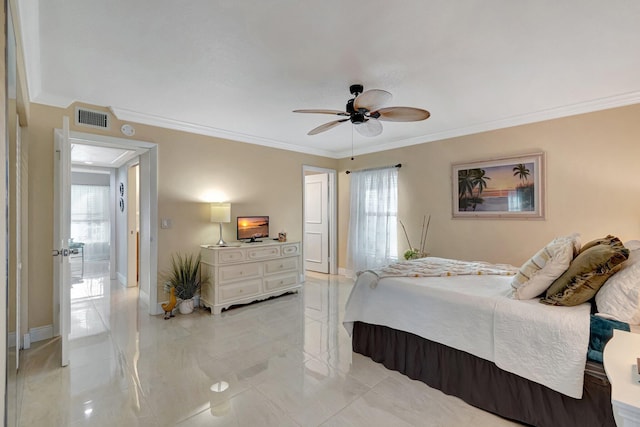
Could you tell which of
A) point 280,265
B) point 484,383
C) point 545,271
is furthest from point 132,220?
point 545,271

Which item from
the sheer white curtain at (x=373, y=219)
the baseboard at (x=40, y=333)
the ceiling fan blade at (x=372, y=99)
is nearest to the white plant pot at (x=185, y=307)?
the baseboard at (x=40, y=333)

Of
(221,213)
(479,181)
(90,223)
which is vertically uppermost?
(479,181)

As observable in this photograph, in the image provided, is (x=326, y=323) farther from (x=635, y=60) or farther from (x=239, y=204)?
(x=635, y=60)

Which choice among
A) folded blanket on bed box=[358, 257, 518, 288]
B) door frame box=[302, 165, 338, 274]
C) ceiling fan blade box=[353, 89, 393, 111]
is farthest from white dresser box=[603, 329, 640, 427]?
door frame box=[302, 165, 338, 274]

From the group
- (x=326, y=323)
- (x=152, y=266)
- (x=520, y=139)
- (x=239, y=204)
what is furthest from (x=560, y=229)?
(x=152, y=266)

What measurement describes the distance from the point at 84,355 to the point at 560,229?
5008 mm

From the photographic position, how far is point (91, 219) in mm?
8086

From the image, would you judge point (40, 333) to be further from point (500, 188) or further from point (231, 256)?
point (500, 188)

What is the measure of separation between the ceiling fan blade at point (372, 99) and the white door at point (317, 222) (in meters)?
3.55

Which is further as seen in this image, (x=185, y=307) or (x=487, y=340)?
(x=185, y=307)

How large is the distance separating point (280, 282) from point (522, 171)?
3493 mm

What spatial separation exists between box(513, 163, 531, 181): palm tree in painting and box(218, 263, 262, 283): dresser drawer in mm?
3516

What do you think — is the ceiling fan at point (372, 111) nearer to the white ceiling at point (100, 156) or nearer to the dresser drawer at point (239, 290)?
the dresser drawer at point (239, 290)

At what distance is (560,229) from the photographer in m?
3.45
